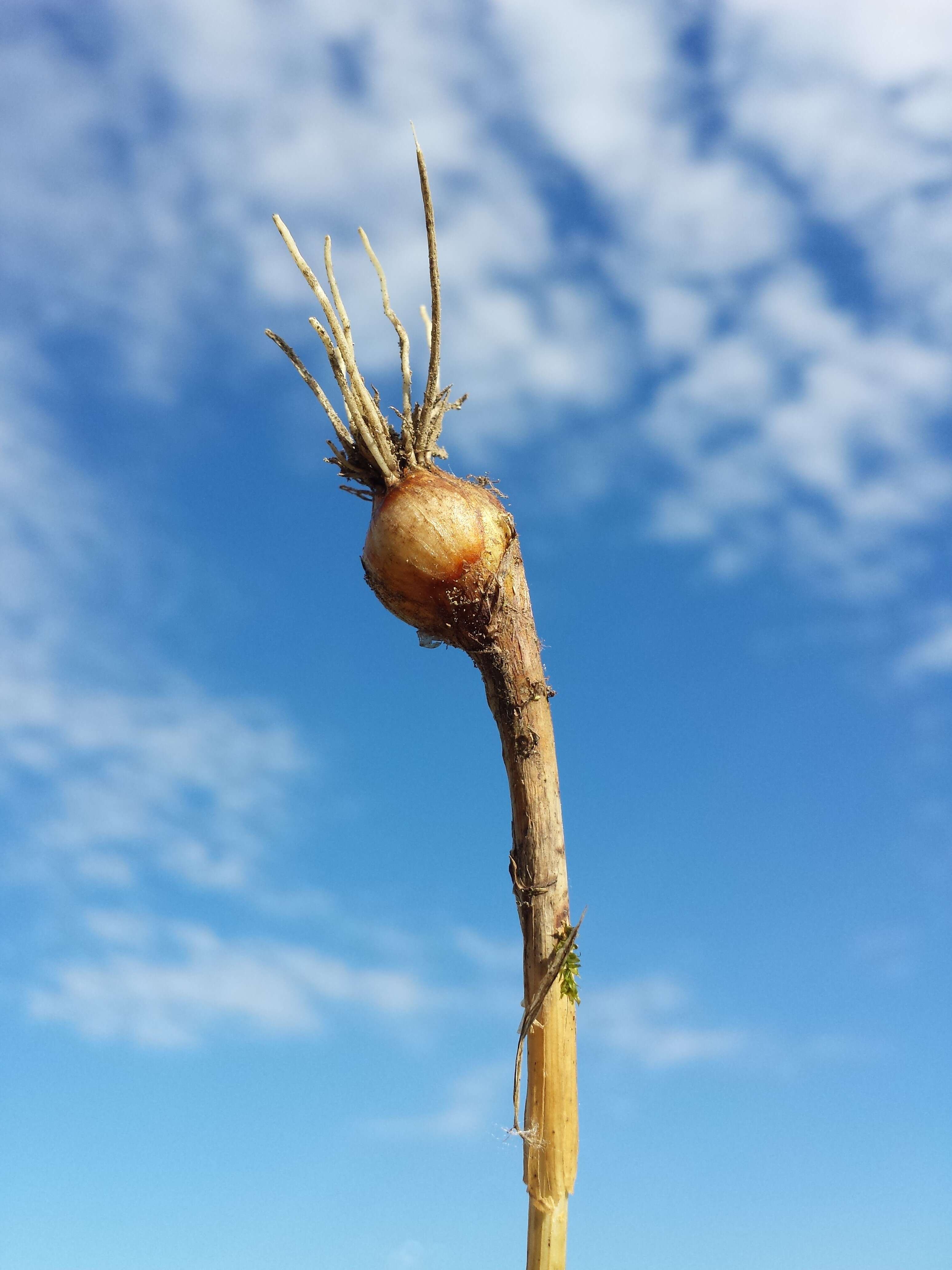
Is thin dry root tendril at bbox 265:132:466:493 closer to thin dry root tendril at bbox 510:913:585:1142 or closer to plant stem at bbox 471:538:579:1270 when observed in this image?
plant stem at bbox 471:538:579:1270

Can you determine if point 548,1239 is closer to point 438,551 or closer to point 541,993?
point 541,993

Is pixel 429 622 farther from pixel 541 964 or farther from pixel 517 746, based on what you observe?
pixel 541 964

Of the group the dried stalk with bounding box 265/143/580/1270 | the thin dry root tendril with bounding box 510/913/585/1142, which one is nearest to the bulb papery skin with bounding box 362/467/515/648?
the dried stalk with bounding box 265/143/580/1270

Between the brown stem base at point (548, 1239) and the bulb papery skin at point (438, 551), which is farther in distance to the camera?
the bulb papery skin at point (438, 551)

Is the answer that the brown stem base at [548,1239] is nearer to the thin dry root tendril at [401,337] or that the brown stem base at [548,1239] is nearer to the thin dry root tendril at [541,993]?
the thin dry root tendril at [541,993]

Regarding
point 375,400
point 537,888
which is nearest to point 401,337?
point 375,400

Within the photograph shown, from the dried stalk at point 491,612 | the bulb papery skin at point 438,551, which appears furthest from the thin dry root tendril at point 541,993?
the bulb papery skin at point 438,551

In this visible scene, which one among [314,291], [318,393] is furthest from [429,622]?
Result: [314,291]
